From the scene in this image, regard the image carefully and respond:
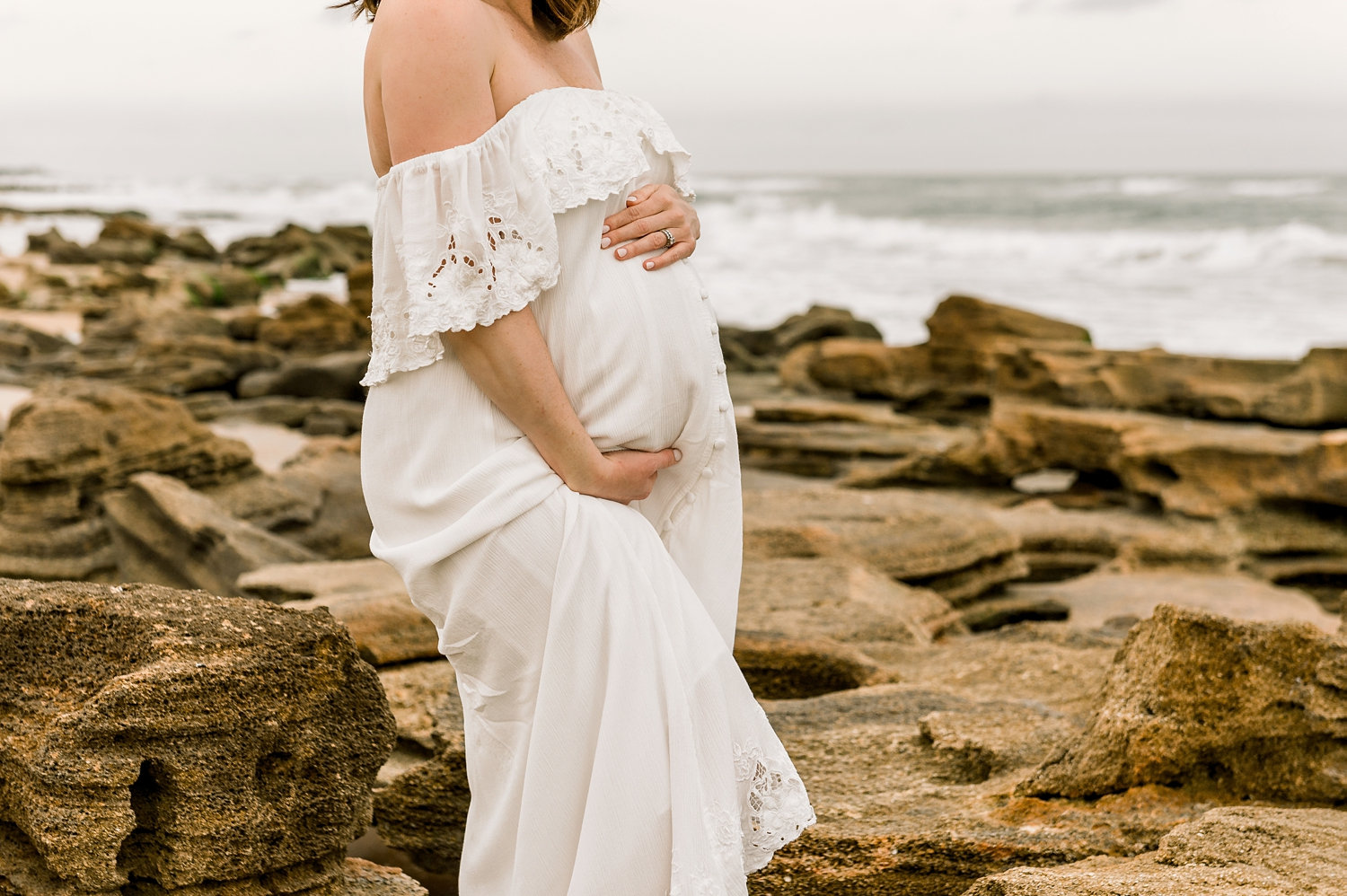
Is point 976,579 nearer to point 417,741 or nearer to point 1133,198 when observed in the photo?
point 417,741

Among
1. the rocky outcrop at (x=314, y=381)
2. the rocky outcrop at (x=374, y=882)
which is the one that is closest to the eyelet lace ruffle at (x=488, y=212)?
the rocky outcrop at (x=374, y=882)

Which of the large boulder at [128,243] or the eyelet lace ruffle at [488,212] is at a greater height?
the large boulder at [128,243]

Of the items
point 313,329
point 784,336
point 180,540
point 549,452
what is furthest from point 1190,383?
point 313,329

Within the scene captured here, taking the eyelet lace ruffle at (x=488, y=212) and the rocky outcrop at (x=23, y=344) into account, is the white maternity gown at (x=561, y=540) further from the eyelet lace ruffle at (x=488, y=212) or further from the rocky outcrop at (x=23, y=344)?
the rocky outcrop at (x=23, y=344)

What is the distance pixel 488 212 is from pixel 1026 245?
112 feet

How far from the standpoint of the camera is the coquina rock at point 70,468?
6297 millimetres

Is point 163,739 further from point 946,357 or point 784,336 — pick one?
point 784,336

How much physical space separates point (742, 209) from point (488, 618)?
151ft

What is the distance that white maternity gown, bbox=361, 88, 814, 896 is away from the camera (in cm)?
204

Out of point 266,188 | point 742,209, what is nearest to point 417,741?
point 742,209

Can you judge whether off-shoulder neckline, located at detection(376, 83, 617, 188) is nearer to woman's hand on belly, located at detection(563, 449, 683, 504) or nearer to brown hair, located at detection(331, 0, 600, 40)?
brown hair, located at detection(331, 0, 600, 40)

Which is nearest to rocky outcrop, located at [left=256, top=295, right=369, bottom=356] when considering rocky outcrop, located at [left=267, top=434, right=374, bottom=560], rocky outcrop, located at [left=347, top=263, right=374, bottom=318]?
rocky outcrop, located at [left=347, top=263, right=374, bottom=318]

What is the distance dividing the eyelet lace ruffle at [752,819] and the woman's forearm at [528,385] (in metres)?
0.60

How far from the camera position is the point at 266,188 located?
234ft
